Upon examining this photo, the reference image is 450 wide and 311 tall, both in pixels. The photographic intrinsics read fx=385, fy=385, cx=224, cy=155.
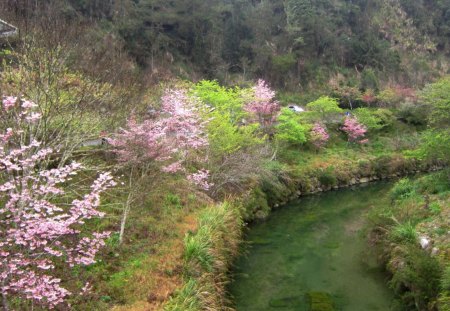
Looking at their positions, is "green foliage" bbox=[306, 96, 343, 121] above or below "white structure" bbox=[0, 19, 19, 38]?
below

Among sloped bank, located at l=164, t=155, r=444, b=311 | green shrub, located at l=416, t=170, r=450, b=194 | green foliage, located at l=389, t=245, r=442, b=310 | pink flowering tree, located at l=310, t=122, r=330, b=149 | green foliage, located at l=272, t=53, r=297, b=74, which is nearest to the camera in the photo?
green foliage, located at l=389, t=245, r=442, b=310

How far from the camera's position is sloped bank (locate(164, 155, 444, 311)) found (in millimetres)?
10977

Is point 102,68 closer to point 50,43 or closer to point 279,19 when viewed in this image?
point 50,43

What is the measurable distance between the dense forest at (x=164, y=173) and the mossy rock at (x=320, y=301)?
0.07 metres

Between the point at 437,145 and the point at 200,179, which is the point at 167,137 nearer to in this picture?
the point at 200,179

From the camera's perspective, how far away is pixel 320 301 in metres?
12.8

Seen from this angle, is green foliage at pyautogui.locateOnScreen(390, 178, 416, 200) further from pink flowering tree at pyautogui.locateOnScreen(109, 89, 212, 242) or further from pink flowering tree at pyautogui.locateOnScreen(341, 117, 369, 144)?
pink flowering tree at pyautogui.locateOnScreen(341, 117, 369, 144)

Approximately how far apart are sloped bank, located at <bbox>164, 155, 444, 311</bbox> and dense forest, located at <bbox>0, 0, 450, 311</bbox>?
8cm

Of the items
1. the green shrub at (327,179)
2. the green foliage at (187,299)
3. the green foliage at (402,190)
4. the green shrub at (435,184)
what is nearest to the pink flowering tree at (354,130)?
the green shrub at (327,179)

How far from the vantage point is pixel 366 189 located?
29984 millimetres

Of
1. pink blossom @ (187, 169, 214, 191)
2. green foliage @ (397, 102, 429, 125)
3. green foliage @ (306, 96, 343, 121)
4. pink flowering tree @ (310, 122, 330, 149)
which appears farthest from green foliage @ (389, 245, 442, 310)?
green foliage @ (397, 102, 429, 125)

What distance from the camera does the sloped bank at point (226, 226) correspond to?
36.0 ft

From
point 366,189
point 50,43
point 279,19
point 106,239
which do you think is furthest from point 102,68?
point 279,19

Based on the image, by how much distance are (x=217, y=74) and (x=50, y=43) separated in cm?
3956
